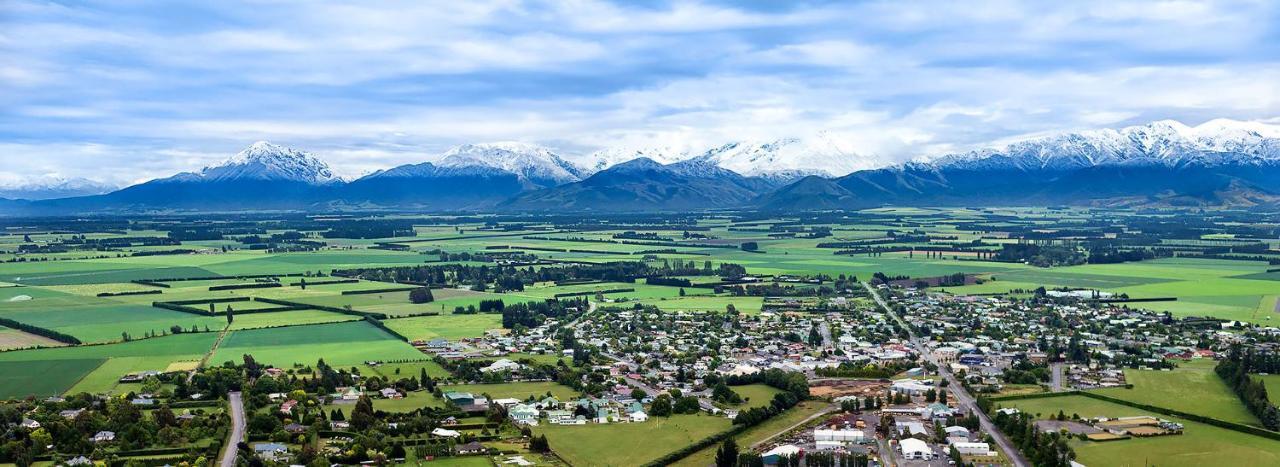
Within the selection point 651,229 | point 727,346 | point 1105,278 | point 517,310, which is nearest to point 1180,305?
point 1105,278

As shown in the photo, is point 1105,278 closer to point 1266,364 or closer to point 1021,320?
point 1021,320

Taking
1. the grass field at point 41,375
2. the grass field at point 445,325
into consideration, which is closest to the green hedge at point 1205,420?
the grass field at point 445,325

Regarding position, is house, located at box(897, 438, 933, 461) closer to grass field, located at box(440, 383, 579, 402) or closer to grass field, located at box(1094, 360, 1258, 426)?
grass field, located at box(1094, 360, 1258, 426)

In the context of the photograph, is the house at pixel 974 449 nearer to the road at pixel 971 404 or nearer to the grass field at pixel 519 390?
the road at pixel 971 404

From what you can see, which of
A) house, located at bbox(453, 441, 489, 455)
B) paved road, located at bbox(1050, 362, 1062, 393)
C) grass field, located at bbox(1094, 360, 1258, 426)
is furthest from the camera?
paved road, located at bbox(1050, 362, 1062, 393)

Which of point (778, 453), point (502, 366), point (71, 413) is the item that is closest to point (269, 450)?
point (71, 413)

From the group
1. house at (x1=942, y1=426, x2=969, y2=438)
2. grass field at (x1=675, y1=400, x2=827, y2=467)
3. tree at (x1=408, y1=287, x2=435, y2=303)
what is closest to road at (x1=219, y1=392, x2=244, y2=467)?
grass field at (x1=675, y1=400, x2=827, y2=467)
